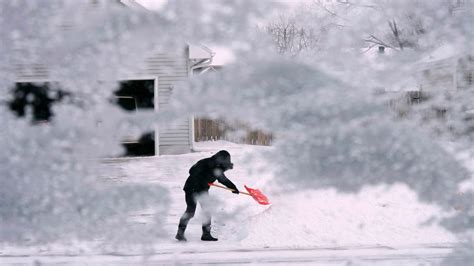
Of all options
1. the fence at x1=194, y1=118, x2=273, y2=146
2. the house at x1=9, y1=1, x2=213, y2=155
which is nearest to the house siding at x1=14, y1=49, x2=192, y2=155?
the house at x1=9, y1=1, x2=213, y2=155

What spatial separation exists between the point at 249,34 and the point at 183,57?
23 cm

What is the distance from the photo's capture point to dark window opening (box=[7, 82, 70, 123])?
141 cm

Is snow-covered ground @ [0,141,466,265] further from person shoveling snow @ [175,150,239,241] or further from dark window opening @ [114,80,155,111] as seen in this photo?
dark window opening @ [114,80,155,111]

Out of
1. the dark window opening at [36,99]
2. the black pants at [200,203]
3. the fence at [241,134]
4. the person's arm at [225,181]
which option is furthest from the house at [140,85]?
the person's arm at [225,181]

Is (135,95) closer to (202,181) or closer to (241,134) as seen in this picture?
(241,134)

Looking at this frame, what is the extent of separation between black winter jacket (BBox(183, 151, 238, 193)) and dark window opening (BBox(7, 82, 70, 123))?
53 cm

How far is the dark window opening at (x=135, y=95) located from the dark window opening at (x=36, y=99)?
0.48 feet

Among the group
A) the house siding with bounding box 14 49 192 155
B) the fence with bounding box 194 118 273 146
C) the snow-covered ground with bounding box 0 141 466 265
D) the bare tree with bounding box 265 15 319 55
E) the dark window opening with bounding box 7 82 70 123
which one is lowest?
the snow-covered ground with bounding box 0 141 466 265


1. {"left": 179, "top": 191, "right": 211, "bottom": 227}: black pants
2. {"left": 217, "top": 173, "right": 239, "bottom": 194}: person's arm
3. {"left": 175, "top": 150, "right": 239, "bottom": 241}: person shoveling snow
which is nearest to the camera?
{"left": 179, "top": 191, "right": 211, "bottom": 227}: black pants

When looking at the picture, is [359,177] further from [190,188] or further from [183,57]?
[190,188]

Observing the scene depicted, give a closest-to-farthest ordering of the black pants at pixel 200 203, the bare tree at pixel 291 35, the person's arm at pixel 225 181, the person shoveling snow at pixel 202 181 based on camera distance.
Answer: the bare tree at pixel 291 35 → the black pants at pixel 200 203 → the person shoveling snow at pixel 202 181 → the person's arm at pixel 225 181

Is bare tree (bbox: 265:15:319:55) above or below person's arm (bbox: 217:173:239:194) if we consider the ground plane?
above

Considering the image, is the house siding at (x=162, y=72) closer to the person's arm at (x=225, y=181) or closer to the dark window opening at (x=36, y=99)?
the dark window opening at (x=36, y=99)

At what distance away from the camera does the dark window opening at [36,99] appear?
4.63 ft
